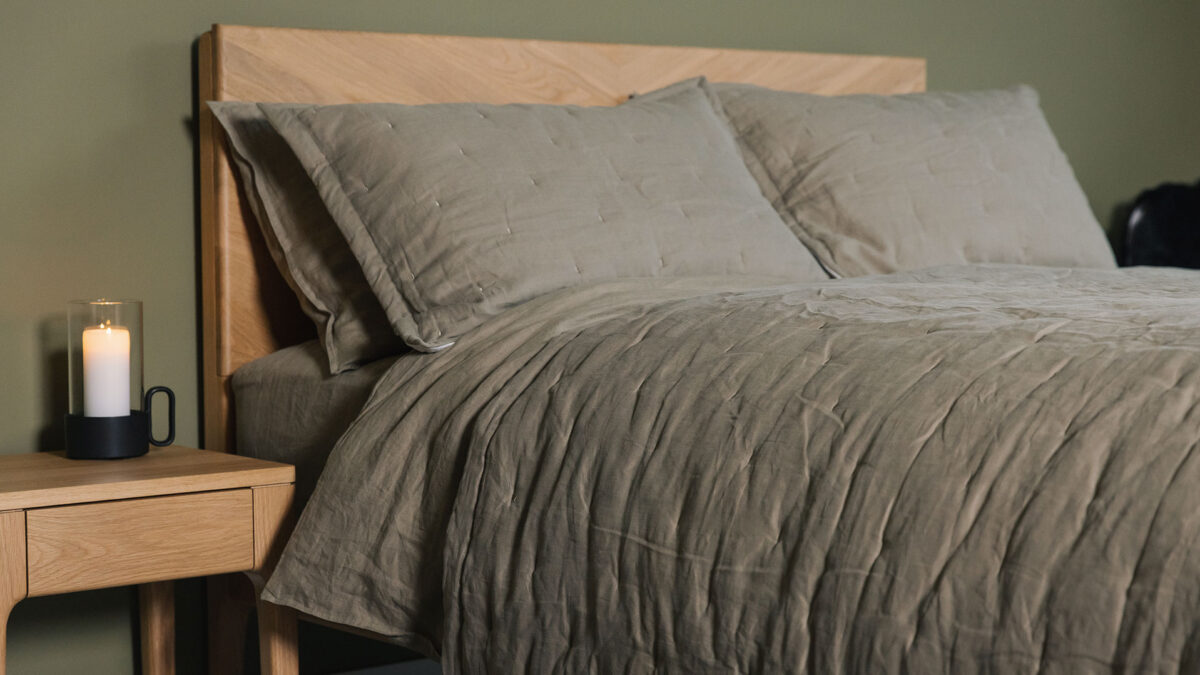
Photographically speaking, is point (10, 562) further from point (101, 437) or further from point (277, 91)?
point (277, 91)

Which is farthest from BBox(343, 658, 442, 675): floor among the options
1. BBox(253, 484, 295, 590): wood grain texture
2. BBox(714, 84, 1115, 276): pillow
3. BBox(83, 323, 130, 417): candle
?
BBox(714, 84, 1115, 276): pillow

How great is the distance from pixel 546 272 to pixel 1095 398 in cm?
80

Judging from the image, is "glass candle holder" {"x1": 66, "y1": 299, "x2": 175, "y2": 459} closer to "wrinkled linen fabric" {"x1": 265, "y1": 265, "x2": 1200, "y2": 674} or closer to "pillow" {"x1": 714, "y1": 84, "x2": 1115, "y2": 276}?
"wrinkled linen fabric" {"x1": 265, "y1": 265, "x2": 1200, "y2": 674}

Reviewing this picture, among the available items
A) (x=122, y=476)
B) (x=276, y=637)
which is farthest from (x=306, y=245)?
(x=276, y=637)

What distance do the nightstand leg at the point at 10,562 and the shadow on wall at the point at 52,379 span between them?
1.63 ft

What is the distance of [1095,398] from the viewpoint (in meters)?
0.93

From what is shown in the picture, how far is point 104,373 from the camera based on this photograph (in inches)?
64.3

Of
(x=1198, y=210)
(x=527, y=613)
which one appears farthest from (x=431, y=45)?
(x=1198, y=210)

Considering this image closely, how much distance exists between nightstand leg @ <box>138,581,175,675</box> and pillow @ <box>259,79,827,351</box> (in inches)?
24.7

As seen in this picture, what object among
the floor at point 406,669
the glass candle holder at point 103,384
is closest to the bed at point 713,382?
the glass candle holder at point 103,384

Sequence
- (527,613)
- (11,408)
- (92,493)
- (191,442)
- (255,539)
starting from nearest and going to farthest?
(527,613), (92,493), (255,539), (11,408), (191,442)

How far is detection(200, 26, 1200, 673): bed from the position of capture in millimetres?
885

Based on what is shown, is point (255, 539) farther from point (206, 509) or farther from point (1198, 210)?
point (1198, 210)

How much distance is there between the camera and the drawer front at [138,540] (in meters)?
1.40
